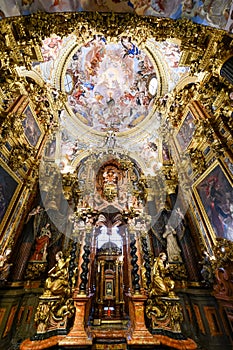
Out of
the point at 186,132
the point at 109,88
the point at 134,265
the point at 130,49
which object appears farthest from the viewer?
the point at 109,88

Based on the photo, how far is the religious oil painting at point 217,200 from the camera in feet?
18.4

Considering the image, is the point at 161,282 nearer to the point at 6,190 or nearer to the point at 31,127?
the point at 6,190

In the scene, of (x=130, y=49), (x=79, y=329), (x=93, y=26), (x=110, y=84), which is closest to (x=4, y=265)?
(x=79, y=329)

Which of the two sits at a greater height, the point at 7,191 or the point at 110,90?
the point at 110,90

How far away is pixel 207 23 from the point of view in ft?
15.6

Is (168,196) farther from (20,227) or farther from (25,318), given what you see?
(25,318)

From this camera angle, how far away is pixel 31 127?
8.13m

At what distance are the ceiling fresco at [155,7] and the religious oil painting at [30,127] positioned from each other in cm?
387

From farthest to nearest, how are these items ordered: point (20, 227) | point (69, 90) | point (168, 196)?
point (69, 90) → point (168, 196) → point (20, 227)

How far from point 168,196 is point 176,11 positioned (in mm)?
7406

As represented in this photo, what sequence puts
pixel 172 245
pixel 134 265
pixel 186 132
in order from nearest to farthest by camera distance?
1. pixel 134 265
2. pixel 172 245
3. pixel 186 132

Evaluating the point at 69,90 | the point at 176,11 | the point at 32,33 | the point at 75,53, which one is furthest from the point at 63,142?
the point at 176,11

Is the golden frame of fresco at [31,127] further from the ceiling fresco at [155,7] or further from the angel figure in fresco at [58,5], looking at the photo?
the angel figure in fresco at [58,5]

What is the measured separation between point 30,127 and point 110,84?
25.2 ft
